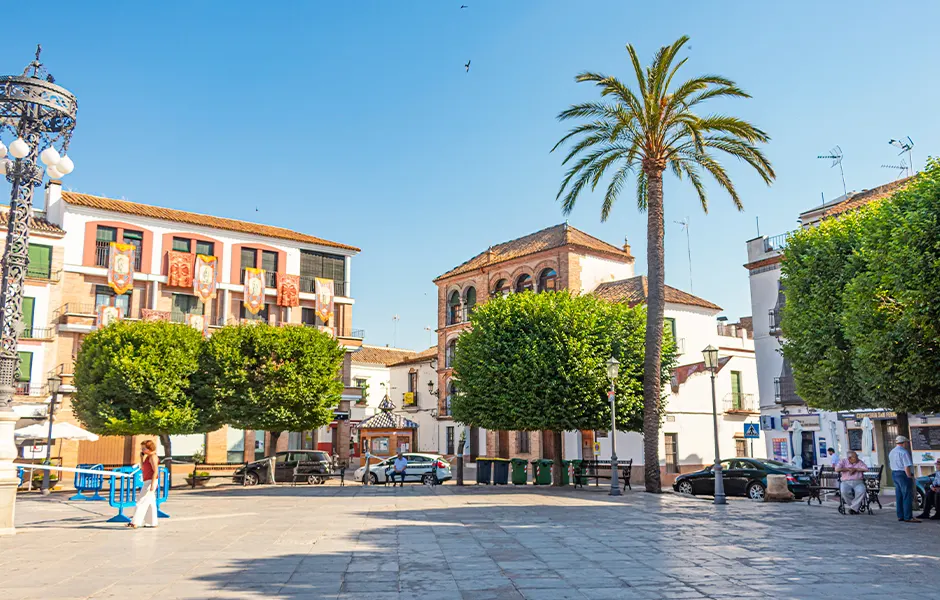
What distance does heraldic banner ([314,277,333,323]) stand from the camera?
45.5 meters

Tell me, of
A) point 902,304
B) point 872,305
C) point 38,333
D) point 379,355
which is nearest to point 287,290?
point 38,333

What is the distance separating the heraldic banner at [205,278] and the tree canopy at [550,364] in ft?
57.8

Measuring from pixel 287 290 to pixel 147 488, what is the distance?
31.6 m

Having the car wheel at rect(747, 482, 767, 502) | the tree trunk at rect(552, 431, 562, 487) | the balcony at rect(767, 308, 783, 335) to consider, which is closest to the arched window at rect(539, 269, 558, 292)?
the balcony at rect(767, 308, 783, 335)

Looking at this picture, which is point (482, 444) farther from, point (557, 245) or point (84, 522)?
point (84, 522)

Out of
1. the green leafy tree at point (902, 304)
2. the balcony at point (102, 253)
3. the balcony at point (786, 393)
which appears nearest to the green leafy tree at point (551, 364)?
the balcony at point (786, 393)

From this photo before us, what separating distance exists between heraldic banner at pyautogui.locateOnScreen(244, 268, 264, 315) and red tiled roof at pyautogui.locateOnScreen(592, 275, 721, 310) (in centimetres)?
1938

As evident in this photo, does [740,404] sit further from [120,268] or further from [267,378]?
[120,268]

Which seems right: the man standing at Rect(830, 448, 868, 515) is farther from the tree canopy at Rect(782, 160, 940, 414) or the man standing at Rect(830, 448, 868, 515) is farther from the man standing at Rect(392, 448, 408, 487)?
the man standing at Rect(392, 448, 408, 487)

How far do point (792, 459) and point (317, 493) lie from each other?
1900 centimetres

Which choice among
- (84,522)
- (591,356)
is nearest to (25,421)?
(84,522)

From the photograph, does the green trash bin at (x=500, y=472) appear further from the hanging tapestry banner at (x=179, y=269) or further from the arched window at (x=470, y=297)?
the hanging tapestry banner at (x=179, y=269)

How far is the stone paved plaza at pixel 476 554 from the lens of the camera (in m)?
7.74

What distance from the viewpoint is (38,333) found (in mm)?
36938
